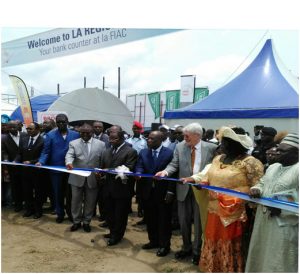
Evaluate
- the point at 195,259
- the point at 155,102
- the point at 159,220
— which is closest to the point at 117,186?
the point at 159,220

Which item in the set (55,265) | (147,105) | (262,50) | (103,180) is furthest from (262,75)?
(147,105)

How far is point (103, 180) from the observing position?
528 cm

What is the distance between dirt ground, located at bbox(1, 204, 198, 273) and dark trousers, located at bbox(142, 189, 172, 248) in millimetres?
211

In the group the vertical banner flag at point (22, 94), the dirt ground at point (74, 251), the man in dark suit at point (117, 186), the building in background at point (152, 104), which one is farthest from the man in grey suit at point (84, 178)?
the building in background at point (152, 104)

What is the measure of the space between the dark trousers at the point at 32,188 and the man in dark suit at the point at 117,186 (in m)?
2.12

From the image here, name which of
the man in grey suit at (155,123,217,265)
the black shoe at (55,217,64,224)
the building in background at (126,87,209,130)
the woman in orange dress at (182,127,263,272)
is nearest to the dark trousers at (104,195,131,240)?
the man in grey suit at (155,123,217,265)

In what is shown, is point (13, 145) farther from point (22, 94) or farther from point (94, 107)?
point (94, 107)

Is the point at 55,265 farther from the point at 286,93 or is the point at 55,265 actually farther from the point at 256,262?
the point at 286,93

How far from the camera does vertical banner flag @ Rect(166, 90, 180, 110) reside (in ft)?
84.0

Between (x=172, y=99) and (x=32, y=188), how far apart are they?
1983cm

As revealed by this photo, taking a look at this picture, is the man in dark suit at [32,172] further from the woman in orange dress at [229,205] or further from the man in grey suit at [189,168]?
the woman in orange dress at [229,205]

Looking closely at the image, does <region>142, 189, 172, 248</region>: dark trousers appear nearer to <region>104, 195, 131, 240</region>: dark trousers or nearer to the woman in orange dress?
<region>104, 195, 131, 240</region>: dark trousers

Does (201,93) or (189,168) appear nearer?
(189,168)

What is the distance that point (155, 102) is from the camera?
27.3 m
